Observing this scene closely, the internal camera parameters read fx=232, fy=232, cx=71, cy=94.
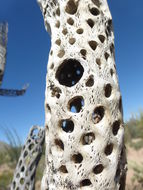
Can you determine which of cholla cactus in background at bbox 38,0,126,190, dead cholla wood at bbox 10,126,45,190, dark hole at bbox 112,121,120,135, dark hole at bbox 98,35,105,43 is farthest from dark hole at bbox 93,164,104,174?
dead cholla wood at bbox 10,126,45,190

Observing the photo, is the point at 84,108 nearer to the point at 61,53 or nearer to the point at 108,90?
the point at 108,90

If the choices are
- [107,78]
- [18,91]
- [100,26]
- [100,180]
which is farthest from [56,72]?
[18,91]

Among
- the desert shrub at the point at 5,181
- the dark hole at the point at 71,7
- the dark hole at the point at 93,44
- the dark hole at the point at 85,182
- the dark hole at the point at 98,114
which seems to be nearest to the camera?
the dark hole at the point at 85,182

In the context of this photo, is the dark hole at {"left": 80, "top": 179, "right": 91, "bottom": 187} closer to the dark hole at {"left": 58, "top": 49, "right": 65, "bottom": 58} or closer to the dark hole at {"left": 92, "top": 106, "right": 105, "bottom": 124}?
the dark hole at {"left": 92, "top": 106, "right": 105, "bottom": 124}

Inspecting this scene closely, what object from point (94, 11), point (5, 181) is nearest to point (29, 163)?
point (94, 11)

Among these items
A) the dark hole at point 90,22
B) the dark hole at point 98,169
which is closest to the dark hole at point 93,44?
the dark hole at point 90,22

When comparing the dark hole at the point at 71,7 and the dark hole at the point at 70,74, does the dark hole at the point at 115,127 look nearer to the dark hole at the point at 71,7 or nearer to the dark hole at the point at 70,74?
the dark hole at the point at 70,74
